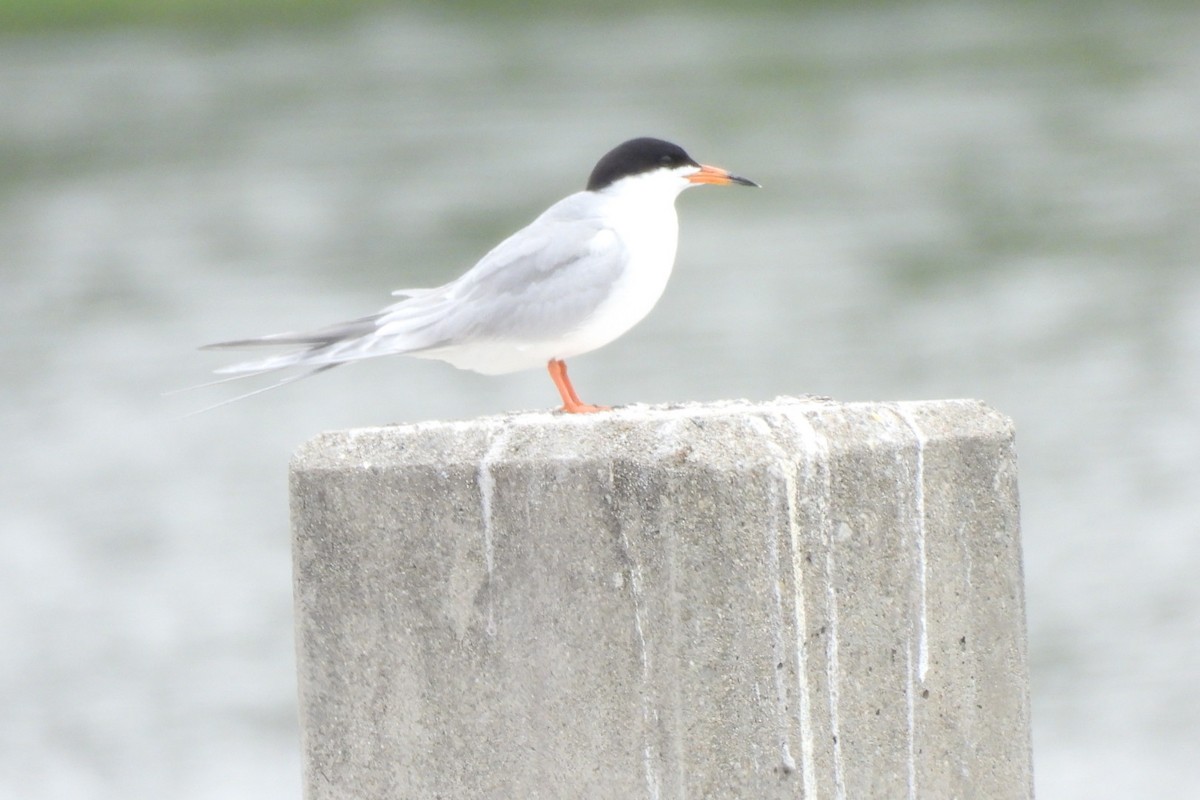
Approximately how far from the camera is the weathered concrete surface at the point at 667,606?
9.84 ft

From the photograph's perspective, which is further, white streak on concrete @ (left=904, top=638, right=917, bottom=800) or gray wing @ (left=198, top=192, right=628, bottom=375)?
gray wing @ (left=198, top=192, right=628, bottom=375)

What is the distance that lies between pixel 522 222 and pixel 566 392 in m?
14.7

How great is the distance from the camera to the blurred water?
42.5 ft

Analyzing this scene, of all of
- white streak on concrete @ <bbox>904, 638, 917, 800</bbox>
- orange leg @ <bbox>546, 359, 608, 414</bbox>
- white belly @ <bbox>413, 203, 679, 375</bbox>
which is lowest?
white streak on concrete @ <bbox>904, 638, 917, 800</bbox>

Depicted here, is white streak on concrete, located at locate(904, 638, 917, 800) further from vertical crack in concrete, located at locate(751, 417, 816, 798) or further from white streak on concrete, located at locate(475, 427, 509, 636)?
white streak on concrete, located at locate(475, 427, 509, 636)

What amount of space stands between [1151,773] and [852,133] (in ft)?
42.2

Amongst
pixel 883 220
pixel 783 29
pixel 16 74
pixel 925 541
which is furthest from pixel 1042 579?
pixel 16 74

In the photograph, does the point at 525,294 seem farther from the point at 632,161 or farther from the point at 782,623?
the point at 782,623

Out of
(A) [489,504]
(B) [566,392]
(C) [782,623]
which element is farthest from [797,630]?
(B) [566,392]

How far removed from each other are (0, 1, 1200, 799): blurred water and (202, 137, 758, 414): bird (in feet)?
23.1

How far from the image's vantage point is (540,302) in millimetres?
4406

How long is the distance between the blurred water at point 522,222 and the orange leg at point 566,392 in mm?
7170

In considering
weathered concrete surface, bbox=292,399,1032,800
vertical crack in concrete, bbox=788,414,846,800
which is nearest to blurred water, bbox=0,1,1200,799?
weathered concrete surface, bbox=292,399,1032,800

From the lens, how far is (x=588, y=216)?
4668 mm
